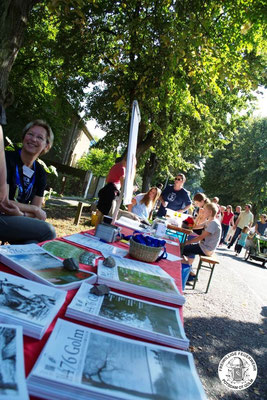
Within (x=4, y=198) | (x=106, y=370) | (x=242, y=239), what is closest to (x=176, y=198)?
(x=4, y=198)

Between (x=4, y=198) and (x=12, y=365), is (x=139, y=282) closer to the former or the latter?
(x=12, y=365)

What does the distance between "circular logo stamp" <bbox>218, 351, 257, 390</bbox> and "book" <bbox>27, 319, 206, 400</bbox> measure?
2471mm

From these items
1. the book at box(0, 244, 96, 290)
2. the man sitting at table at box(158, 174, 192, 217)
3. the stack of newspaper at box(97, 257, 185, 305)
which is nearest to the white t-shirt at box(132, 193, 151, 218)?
the man sitting at table at box(158, 174, 192, 217)

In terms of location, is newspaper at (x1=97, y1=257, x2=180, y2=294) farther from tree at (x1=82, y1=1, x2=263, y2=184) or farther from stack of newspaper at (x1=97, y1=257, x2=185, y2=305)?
tree at (x1=82, y1=1, x2=263, y2=184)

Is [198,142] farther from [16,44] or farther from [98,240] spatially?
[98,240]

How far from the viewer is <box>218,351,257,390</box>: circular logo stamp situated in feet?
9.20

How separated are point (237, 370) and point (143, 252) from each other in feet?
7.39

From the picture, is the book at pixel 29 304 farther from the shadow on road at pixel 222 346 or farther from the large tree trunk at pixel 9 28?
the large tree trunk at pixel 9 28

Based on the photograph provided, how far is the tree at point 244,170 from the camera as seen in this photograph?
30109 millimetres

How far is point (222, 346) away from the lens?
11.4ft

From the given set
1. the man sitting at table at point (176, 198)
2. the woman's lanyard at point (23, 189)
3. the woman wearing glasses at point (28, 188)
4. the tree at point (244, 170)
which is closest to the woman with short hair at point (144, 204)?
the man sitting at table at point (176, 198)

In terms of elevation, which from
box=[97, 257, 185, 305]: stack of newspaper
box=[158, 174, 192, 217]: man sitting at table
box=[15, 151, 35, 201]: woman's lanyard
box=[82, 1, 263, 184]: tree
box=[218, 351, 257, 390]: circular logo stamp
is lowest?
box=[218, 351, 257, 390]: circular logo stamp

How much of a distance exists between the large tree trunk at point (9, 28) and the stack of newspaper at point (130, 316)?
157 inches

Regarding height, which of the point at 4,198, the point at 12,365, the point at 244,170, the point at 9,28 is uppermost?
the point at 244,170
